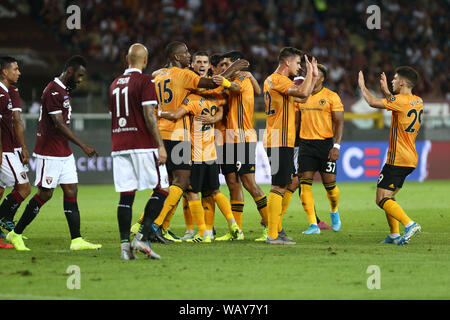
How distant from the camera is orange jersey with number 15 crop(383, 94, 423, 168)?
9906mm

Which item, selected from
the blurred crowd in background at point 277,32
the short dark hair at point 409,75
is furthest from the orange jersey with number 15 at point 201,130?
the blurred crowd in background at point 277,32

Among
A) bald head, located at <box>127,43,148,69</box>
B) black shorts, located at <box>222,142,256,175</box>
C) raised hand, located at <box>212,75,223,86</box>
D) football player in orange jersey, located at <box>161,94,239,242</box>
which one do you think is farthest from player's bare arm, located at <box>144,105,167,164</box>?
black shorts, located at <box>222,142,256,175</box>

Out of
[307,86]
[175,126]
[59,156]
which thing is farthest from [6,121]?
[307,86]

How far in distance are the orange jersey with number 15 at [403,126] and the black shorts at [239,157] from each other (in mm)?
1787

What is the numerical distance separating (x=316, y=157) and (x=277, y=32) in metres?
17.6

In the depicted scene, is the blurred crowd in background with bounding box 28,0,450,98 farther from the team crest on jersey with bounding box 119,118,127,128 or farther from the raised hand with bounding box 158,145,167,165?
the raised hand with bounding box 158,145,167,165

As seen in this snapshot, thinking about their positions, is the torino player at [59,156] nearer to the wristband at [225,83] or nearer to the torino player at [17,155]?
the torino player at [17,155]

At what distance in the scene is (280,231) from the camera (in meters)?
A: 9.93

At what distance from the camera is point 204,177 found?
10.3 metres

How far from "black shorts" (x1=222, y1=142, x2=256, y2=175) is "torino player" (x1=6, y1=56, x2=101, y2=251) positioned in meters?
2.08

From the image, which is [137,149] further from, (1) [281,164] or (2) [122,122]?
(1) [281,164]

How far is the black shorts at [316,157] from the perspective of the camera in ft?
38.8

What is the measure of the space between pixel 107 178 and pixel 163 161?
1214cm
